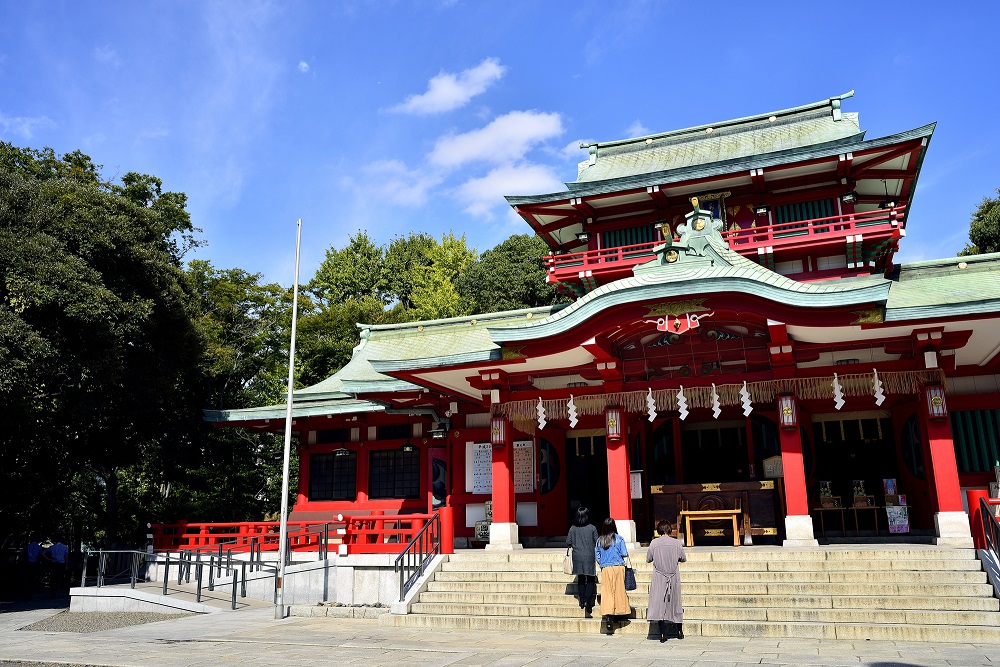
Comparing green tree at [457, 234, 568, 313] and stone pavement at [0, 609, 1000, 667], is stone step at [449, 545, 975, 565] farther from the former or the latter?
green tree at [457, 234, 568, 313]

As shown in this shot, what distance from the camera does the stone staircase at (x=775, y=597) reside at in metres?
10.1

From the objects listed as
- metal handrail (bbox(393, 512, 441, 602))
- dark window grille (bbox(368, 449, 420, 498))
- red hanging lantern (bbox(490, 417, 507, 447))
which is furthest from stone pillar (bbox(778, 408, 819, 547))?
dark window grille (bbox(368, 449, 420, 498))

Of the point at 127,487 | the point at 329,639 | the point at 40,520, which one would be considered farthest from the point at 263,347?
the point at 329,639

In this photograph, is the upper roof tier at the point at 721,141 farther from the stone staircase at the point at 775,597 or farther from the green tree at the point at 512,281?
the green tree at the point at 512,281

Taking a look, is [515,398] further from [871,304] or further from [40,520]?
[40,520]

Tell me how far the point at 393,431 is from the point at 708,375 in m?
10.3

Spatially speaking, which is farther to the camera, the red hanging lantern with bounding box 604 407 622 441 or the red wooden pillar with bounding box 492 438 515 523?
the red wooden pillar with bounding box 492 438 515 523

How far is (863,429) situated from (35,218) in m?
20.5

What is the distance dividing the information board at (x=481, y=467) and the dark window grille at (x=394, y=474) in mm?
2365

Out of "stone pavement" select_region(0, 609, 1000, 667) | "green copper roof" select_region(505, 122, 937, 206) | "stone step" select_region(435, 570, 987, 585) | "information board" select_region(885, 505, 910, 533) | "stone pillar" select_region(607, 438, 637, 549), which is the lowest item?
"stone pavement" select_region(0, 609, 1000, 667)

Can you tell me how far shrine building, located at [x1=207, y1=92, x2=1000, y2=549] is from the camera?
1420cm

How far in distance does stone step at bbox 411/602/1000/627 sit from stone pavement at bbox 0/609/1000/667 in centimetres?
86

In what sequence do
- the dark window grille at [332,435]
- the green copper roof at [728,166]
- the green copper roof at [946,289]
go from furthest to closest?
the dark window grille at [332,435], the green copper roof at [728,166], the green copper roof at [946,289]

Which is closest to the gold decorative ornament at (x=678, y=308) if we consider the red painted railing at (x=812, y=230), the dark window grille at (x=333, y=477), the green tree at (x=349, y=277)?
the red painted railing at (x=812, y=230)
